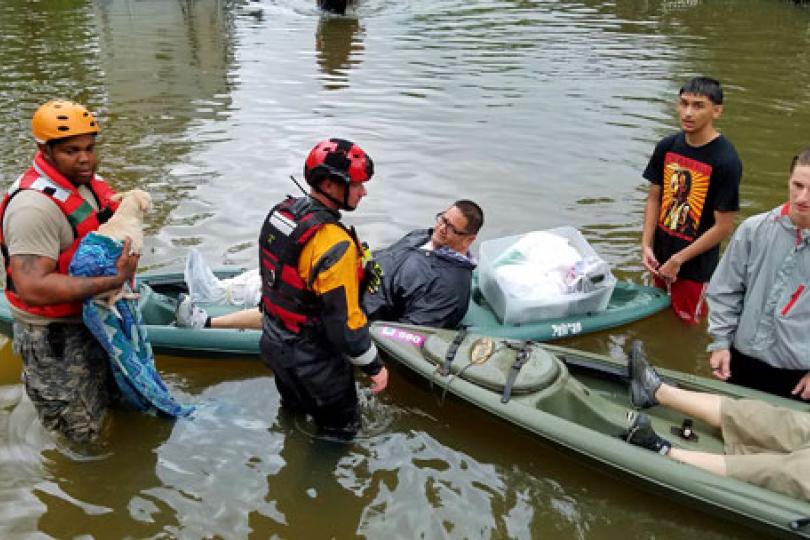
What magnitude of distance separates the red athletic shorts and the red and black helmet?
3.31 meters

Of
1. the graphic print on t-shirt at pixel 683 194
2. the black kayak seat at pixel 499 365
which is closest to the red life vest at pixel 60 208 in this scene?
the black kayak seat at pixel 499 365

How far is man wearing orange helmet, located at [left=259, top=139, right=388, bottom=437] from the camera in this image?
342cm

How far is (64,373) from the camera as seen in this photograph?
378 centimetres

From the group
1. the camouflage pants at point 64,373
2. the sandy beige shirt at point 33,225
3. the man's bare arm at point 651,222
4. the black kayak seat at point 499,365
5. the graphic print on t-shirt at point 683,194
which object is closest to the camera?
the sandy beige shirt at point 33,225

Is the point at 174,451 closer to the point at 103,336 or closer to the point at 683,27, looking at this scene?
the point at 103,336

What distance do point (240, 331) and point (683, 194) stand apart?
11.5 feet

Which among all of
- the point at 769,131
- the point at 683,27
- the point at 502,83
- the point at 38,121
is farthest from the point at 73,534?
the point at 683,27

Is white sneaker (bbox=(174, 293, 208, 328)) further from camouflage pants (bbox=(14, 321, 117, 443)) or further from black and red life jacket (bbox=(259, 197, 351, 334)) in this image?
black and red life jacket (bbox=(259, 197, 351, 334))

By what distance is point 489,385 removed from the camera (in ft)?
14.6

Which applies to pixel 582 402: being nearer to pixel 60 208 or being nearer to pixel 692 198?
pixel 692 198

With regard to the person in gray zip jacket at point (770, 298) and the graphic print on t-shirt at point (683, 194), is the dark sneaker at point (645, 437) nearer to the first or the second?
the person in gray zip jacket at point (770, 298)

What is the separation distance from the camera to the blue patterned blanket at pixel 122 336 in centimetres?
350

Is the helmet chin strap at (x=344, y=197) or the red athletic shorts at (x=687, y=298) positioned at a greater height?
the helmet chin strap at (x=344, y=197)

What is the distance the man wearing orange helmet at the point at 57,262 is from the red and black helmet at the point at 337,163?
109 cm
